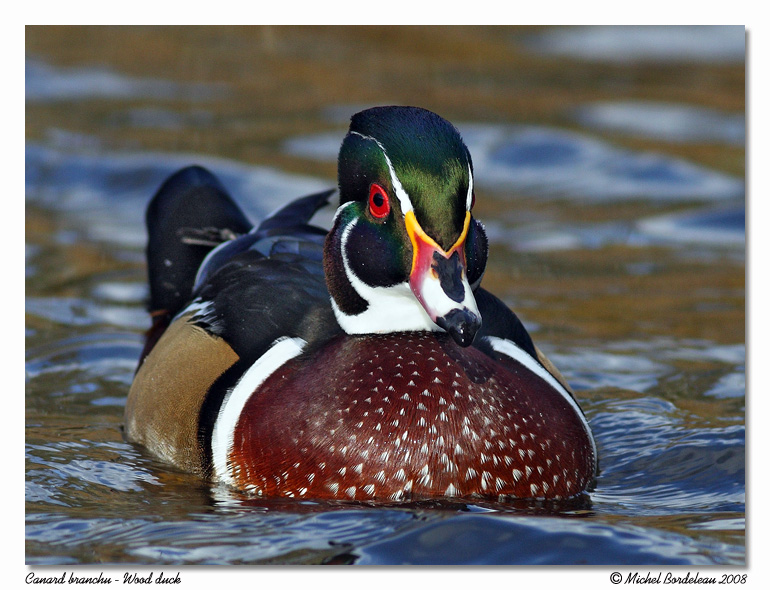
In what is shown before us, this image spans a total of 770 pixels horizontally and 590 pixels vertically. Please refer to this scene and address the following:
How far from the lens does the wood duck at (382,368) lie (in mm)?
4789

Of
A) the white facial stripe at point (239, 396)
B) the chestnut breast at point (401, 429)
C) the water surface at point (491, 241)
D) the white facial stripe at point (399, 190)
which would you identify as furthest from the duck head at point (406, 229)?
the water surface at point (491, 241)

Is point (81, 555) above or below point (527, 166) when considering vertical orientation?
below

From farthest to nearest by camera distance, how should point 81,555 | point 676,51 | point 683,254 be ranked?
point 676,51 → point 683,254 → point 81,555

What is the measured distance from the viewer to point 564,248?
32.4 ft

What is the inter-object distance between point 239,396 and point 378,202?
1.13 m

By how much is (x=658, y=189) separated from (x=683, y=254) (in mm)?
1583

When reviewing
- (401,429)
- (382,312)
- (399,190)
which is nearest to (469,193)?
(399,190)

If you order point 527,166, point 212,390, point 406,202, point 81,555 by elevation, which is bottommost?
point 81,555

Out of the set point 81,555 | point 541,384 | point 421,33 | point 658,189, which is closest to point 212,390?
point 81,555

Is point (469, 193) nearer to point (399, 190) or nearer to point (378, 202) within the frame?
point (399, 190)

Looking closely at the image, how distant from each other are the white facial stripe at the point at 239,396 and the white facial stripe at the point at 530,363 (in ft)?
2.95

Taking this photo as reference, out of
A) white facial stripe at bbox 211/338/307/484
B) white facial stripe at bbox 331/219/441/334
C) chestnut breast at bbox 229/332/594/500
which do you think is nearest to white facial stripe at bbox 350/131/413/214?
white facial stripe at bbox 331/219/441/334

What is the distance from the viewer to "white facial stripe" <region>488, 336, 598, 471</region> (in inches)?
216

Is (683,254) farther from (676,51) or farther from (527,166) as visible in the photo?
(676,51)
